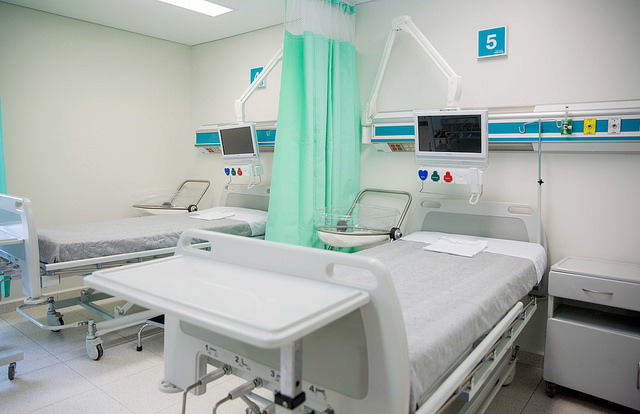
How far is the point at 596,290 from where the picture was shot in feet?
8.05

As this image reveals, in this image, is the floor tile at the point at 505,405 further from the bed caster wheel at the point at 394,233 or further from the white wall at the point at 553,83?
the bed caster wheel at the point at 394,233

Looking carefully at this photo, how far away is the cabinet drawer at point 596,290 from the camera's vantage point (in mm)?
2350

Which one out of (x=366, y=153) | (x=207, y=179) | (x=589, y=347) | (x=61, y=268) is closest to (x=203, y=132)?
(x=207, y=179)

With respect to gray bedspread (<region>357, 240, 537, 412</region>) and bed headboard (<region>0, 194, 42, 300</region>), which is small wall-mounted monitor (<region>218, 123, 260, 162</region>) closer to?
gray bedspread (<region>357, 240, 537, 412</region>)

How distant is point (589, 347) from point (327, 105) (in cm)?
238

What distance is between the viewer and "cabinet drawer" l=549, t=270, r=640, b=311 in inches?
92.5

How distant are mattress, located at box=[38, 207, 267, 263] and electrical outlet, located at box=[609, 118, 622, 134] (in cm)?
272

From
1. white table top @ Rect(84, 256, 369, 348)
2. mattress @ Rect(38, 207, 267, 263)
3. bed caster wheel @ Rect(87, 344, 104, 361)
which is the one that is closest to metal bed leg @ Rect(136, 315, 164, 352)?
bed caster wheel @ Rect(87, 344, 104, 361)

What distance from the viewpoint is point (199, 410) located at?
2.54m

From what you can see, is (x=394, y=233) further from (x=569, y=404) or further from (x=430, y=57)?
(x=569, y=404)

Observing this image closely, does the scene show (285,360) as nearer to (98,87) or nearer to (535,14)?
(535,14)

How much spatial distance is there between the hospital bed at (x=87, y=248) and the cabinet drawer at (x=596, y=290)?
242cm

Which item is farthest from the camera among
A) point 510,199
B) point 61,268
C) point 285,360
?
point 510,199

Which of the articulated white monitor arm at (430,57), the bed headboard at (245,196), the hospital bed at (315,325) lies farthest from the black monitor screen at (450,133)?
the bed headboard at (245,196)
